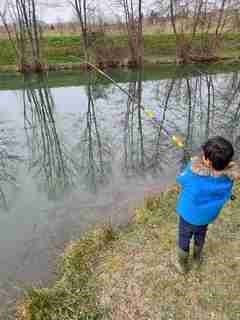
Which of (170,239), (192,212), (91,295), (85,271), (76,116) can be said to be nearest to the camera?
(192,212)

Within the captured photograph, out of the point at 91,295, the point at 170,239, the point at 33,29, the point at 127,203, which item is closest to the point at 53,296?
the point at 91,295

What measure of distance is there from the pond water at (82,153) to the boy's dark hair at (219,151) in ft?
A: 7.51

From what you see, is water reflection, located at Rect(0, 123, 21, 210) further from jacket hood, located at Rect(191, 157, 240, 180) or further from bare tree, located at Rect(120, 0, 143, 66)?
bare tree, located at Rect(120, 0, 143, 66)

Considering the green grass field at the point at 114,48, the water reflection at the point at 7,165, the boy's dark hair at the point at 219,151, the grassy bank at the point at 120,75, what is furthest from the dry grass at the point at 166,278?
the green grass field at the point at 114,48

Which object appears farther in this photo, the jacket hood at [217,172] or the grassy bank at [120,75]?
the grassy bank at [120,75]

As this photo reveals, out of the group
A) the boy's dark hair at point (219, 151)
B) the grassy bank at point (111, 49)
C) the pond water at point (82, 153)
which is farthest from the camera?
the grassy bank at point (111, 49)

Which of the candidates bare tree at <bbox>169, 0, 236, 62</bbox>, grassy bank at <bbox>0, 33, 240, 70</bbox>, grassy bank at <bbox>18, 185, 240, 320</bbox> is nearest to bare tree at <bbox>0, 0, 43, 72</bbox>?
grassy bank at <bbox>0, 33, 240, 70</bbox>

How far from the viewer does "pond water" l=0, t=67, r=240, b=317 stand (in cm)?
420

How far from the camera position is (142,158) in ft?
21.1

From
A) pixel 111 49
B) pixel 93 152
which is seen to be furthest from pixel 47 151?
pixel 111 49

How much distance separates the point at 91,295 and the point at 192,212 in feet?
4.03

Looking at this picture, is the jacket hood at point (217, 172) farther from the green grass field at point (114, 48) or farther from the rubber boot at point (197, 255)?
the green grass field at point (114, 48)

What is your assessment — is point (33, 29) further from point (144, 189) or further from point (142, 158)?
point (144, 189)

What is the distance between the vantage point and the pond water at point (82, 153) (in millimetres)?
4195
